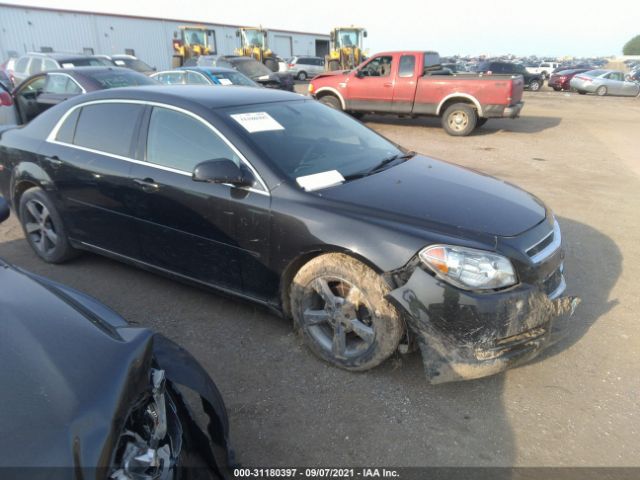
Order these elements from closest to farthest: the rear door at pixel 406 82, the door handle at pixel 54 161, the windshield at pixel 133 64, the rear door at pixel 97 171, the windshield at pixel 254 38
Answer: the rear door at pixel 97 171
the door handle at pixel 54 161
the rear door at pixel 406 82
the windshield at pixel 133 64
the windshield at pixel 254 38

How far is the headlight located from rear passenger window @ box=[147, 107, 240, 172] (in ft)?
4.61

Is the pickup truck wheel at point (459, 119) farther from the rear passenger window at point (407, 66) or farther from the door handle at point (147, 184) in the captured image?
the door handle at point (147, 184)

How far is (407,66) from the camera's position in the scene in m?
12.3

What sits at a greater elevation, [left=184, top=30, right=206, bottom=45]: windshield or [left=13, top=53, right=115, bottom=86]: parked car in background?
[left=184, top=30, right=206, bottom=45]: windshield

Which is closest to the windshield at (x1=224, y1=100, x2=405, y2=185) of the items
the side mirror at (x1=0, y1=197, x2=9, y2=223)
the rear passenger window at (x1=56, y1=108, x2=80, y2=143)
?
the side mirror at (x1=0, y1=197, x2=9, y2=223)

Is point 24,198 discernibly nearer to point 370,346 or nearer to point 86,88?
point 370,346

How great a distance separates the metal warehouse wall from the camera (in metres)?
27.7

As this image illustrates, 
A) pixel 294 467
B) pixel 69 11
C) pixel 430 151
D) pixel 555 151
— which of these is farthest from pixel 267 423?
pixel 69 11

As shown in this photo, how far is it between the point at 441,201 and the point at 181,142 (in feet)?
6.06

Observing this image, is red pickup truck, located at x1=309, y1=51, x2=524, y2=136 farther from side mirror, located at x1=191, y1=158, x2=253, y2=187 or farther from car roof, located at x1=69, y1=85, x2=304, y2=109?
side mirror, located at x1=191, y1=158, x2=253, y2=187

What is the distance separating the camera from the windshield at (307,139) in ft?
10.3

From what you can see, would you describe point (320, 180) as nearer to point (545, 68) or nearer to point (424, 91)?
point (424, 91)

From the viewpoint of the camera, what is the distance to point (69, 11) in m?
30.0

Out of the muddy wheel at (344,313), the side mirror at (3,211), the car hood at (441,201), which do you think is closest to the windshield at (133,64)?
the side mirror at (3,211)
